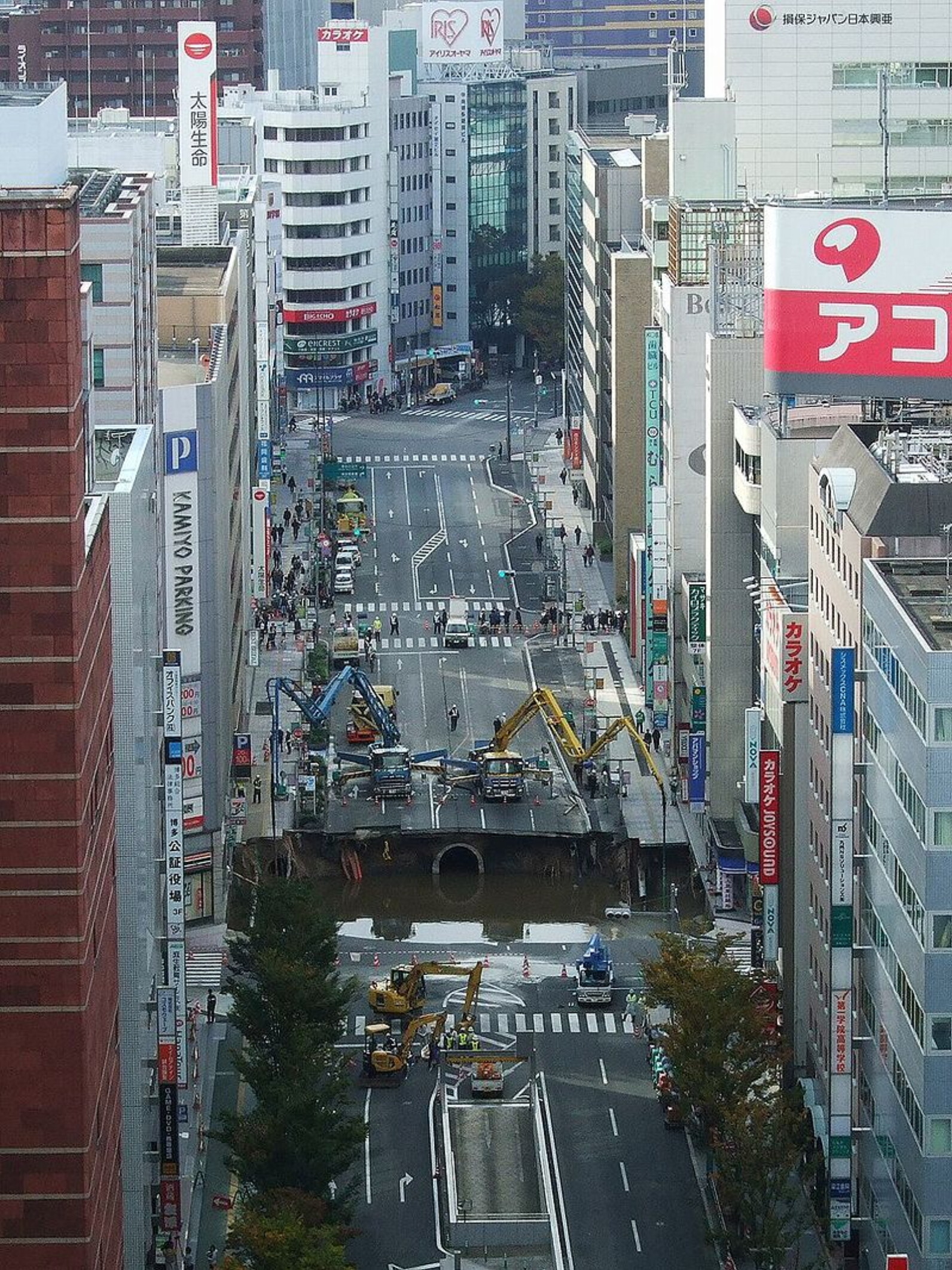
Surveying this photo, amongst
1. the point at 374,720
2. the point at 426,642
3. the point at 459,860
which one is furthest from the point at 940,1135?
the point at 426,642

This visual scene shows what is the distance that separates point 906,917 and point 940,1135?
17.6 ft

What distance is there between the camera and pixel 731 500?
389 feet

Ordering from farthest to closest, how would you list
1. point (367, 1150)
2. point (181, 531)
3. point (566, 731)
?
point (566, 731)
point (181, 531)
point (367, 1150)

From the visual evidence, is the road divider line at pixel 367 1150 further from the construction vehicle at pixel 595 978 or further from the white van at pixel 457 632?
the white van at pixel 457 632

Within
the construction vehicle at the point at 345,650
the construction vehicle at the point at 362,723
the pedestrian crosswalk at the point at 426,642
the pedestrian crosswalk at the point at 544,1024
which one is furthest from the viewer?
the pedestrian crosswalk at the point at 426,642

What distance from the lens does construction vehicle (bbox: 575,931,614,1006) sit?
352ft

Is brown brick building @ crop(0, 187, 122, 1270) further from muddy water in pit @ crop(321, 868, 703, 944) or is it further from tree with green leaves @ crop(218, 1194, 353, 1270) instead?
muddy water in pit @ crop(321, 868, 703, 944)

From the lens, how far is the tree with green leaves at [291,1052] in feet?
270

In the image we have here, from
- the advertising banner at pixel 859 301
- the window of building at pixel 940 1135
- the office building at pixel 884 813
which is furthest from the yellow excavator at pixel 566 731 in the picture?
the window of building at pixel 940 1135

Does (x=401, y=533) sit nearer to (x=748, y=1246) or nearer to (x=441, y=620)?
(x=441, y=620)

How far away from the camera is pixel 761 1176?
81125mm

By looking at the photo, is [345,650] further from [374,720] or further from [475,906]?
[475,906]

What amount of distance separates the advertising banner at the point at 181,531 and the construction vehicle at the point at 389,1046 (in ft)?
51.8

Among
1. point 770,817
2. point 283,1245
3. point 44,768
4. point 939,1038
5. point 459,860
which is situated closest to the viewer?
point 44,768
